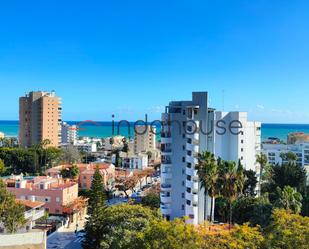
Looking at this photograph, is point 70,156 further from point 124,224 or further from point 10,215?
point 124,224

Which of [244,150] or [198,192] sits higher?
[244,150]

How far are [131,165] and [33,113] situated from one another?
114 feet

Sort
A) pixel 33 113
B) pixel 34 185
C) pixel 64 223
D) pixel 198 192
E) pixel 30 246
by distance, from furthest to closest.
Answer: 1. pixel 33 113
2. pixel 34 185
3. pixel 64 223
4. pixel 198 192
5. pixel 30 246

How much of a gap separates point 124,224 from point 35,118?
8043cm

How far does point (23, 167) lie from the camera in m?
68.4

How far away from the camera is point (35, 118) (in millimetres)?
95812

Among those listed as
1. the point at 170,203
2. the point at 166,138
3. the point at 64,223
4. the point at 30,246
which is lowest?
the point at 64,223

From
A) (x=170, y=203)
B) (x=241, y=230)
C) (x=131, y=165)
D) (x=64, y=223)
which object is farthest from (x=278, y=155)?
(x=241, y=230)

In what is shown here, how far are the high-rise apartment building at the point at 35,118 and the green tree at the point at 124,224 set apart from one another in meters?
76.7

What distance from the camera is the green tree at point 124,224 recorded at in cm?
2020

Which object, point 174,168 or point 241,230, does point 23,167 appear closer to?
point 174,168

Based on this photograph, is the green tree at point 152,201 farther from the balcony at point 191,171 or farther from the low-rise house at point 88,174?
the low-rise house at point 88,174

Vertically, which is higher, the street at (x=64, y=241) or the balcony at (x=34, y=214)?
the balcony at (x=34, y=214)

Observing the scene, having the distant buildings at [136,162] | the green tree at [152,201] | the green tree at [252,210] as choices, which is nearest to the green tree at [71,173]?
the green tree at [152,201]
